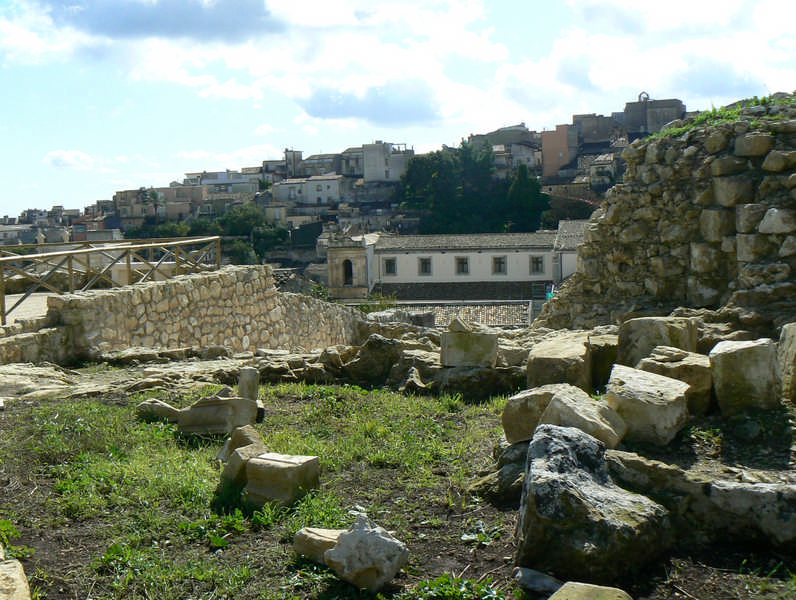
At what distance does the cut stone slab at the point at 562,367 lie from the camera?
5.65 metres

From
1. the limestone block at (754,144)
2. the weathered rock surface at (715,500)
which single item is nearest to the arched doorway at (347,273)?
the limestone block at (754,144)

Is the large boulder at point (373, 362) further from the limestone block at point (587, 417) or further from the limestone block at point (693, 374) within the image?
the limestone block at point (587, 417)

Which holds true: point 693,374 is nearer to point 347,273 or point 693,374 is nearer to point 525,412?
point 525,412

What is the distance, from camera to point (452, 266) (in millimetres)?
46062

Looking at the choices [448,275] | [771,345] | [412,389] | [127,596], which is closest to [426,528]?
[127,596]

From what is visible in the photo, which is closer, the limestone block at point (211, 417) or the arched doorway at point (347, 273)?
the limestone block at point (211, 417)

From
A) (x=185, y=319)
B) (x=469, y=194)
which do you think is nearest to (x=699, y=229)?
(x=185, y=319)

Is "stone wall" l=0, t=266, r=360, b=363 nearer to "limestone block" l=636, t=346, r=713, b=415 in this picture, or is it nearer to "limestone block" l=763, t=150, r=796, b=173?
"limestone block" l=636, t=346, r=713, b=415

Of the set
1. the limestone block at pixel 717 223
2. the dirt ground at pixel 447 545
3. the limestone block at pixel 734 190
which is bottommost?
the dirt ground at pixel 447 545

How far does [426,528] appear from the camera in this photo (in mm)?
3859

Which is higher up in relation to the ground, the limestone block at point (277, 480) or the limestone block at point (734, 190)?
the limestone block at point (734, 190)

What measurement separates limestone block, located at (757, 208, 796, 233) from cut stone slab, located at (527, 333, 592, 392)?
3.27 m

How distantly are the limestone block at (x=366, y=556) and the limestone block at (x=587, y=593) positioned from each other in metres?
0.72

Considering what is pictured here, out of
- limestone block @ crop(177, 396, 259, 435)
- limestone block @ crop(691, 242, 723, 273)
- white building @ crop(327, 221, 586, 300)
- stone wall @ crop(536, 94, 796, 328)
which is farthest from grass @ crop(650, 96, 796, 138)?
white building @ crop(327, 221, 586, 300)
